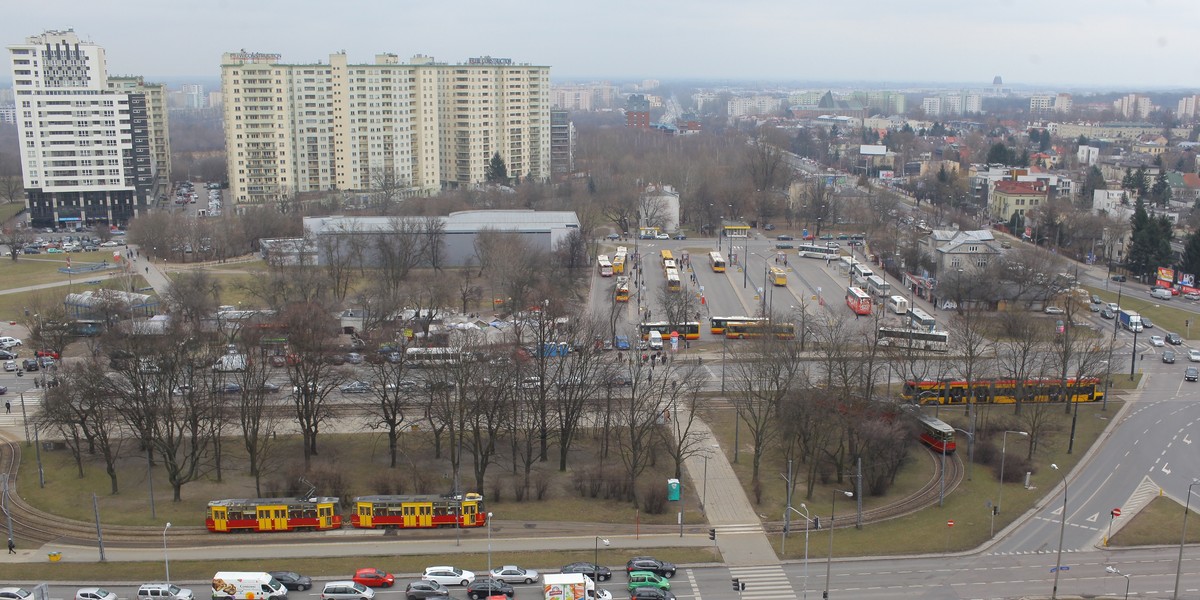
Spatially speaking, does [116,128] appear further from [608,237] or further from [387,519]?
[387,519]

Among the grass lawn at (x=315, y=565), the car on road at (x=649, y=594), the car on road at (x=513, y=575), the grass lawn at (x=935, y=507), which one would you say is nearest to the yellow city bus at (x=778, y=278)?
the grass lawn at (x=935, y=507)

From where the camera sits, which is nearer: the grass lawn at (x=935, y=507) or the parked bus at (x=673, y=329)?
the grass lawn at (x=935, y=507)

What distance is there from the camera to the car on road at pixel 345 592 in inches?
918

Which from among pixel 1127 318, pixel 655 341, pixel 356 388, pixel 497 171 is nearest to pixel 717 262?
pixel 655 341

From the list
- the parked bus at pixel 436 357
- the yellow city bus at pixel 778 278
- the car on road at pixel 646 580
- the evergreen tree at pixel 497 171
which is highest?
the evergreen tree at pixel 497 171

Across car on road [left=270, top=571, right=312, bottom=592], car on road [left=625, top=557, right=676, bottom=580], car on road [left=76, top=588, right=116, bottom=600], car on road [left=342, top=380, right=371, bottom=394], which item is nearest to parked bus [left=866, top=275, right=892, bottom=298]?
car on road [left=342, top=380, right=371, bottom=394]

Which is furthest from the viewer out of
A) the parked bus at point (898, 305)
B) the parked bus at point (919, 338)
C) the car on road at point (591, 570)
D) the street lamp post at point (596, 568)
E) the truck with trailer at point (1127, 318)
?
the parked bus at point (898, 305)

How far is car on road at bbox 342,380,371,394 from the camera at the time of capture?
33.4 m

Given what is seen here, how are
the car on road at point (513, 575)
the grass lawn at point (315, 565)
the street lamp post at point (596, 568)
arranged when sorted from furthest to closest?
the grass lawn at point (315, 565), the street lamp post at point (596, 568), the car on road at point (513, 575)

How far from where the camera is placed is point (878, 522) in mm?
28469

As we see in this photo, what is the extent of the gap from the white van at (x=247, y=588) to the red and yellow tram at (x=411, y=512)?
4.51 metres

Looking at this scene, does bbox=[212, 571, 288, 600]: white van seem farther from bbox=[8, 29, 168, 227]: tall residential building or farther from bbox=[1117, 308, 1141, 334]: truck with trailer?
bbox=[8, 29, 168, 227]: tall residential building

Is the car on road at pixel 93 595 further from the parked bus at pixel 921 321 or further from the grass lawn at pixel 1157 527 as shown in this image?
the parked bus at pixel 921 321

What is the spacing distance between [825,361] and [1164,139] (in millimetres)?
139953
